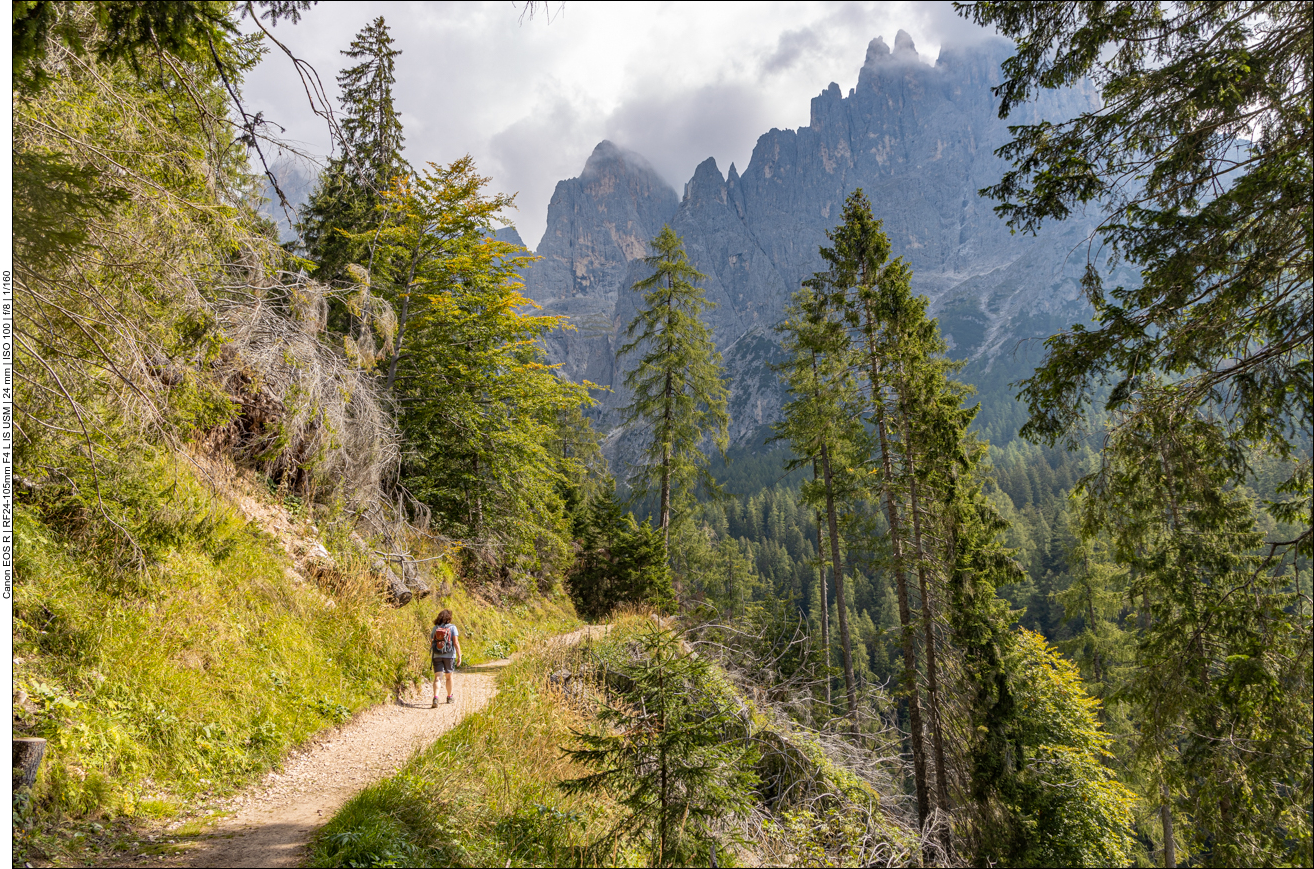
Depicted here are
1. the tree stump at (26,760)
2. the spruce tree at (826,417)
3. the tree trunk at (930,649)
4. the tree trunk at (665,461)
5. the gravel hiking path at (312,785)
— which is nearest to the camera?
the tree stump at (26,760)

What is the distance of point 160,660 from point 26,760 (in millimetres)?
1810

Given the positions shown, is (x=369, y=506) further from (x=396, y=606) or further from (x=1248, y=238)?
(x=1248, y=238)

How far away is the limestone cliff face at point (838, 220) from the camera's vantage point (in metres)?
174

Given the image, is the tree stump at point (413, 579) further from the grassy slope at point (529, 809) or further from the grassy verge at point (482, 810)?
the grassy verge at point (482, 810)

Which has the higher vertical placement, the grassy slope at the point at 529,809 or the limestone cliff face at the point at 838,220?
the limestone cliff face at the point at 838,220

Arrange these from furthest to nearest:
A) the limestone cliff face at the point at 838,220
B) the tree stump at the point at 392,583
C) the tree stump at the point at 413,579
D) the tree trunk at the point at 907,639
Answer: the limestone cliff face at the point at 838,220, the tree trunk at the point at 907,639, the tree stump at the point at 413,579, the tree stump at the point at 392,583

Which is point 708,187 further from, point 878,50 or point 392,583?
point 392,583

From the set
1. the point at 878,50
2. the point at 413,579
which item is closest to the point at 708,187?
the point at 878,50

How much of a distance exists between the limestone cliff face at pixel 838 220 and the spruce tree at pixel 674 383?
150 meters

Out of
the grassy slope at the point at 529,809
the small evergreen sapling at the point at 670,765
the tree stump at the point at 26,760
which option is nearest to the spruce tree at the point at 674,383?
the grassy slope at the point at 529,809

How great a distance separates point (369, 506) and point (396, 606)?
2.31 metres

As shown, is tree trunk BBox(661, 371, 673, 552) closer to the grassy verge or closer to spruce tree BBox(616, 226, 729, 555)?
spruce tree BBox(616, 226, 729, 555)

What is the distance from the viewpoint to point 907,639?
1147 centimetres

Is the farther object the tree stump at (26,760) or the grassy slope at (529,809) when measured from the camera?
the grassy slope at (529,809)
